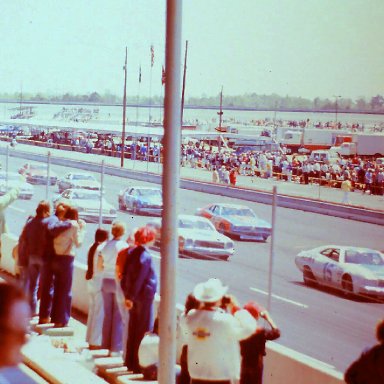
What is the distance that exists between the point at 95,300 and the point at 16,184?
17.0ft

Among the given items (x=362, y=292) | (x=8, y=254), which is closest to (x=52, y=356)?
(x=362, y=292)

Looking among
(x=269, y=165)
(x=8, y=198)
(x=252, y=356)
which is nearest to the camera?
(x=252, y=356)

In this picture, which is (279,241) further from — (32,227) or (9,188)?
(9,188)

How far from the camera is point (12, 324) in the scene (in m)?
1.71

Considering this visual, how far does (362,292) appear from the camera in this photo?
19.4 feet

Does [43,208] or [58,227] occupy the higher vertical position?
[43,208]

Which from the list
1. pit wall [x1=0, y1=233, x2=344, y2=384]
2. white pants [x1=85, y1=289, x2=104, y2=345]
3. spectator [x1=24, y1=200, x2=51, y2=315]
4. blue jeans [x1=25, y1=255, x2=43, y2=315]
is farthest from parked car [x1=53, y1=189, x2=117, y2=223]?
pit wall [x1=0, y1=233, x2=344, y2=384]

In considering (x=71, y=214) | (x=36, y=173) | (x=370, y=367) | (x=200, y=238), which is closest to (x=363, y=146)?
(x=200, y=238)

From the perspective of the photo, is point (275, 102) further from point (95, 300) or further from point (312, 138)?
point (95, 300)

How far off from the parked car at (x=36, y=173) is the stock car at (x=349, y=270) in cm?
576

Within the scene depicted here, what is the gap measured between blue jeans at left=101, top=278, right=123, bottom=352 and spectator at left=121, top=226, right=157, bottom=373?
612 mm

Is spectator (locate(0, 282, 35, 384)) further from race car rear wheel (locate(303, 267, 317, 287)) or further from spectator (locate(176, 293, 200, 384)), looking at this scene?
race car rear wheel (locate(303, 267, 317, 287))

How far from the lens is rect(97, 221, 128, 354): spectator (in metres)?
7.44

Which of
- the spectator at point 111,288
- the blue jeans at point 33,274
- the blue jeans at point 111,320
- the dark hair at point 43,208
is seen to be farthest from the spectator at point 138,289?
the blue jeans at point 33,274
